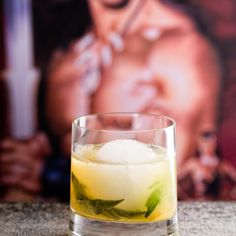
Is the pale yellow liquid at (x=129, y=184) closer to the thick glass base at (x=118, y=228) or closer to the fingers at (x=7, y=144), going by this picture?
the thick glass base at (x=118, y=228)

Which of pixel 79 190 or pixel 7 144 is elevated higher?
pixel 79 190

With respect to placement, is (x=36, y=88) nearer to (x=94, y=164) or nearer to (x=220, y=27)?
(x=220, y=27)

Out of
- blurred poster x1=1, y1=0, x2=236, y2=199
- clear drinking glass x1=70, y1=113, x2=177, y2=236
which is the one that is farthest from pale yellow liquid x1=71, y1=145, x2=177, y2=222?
blurred poster x1=1, y1=0, x2=236, y2=199

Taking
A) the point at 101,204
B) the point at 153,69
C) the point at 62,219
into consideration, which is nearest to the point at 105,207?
the point at 101,204

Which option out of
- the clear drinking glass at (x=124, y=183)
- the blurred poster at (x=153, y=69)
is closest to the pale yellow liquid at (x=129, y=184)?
the clear drinking glass at (x=124, y=183)

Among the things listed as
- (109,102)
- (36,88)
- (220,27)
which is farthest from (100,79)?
(220,27)

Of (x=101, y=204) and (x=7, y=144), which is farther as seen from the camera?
(x=7, y=144)

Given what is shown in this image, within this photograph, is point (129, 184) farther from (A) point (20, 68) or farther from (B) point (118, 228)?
(A) point (20, 68)
